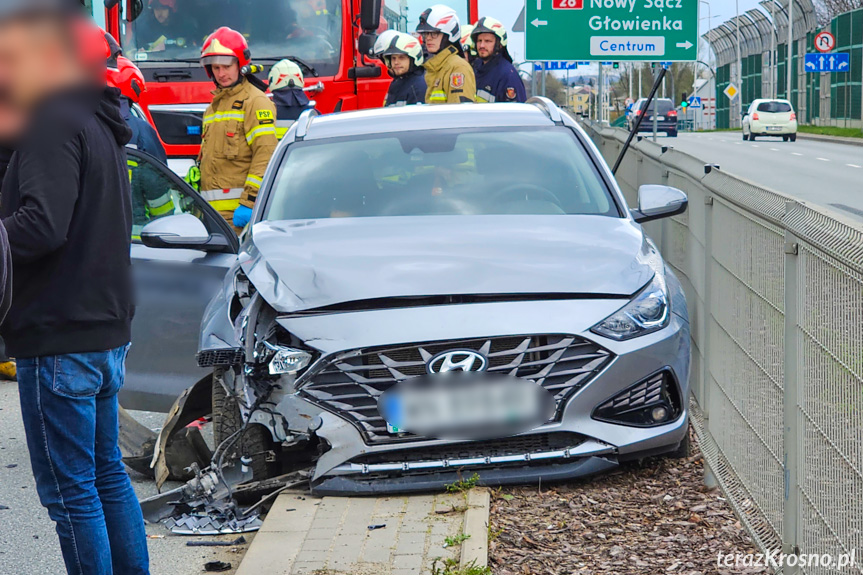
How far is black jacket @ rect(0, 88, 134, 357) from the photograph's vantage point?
3.19m

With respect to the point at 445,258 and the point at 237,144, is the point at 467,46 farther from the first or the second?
the point at 445,258

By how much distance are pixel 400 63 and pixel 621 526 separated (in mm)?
7024

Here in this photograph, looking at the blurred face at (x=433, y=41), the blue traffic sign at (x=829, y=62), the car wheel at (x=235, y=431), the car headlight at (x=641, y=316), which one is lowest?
the car wheel at (x=235, y=431)

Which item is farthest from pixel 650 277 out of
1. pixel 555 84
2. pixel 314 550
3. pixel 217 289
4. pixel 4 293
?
pixel 555 84

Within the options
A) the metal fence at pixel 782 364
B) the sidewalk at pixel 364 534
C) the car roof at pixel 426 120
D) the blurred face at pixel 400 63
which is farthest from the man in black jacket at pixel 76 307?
the blurred face at pixel 400 63

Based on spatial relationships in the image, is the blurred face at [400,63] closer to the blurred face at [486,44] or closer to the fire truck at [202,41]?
the fire truck at [202,41]

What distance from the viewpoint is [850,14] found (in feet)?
171

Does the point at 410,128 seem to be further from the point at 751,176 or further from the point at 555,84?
the point at 555,84

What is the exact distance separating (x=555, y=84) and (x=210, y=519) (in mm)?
96595

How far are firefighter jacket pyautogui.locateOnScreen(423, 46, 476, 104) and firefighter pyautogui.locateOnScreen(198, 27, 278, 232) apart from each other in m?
2.81

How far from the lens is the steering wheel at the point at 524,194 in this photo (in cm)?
563

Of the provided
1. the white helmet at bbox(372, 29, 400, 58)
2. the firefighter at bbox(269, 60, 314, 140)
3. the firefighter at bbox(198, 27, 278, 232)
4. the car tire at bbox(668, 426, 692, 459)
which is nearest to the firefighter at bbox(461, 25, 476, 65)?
the white helmet at bbox(372, 29, 400, 58)

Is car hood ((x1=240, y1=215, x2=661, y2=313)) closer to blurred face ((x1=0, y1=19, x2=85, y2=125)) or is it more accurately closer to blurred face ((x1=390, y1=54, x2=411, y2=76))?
blurred face ((x1=0, y1=19, x2=85, y2=125))

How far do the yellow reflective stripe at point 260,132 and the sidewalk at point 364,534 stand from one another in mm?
3909
